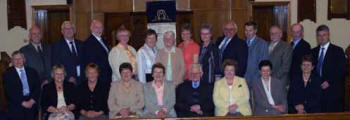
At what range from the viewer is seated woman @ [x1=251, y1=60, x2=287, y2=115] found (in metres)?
5.68

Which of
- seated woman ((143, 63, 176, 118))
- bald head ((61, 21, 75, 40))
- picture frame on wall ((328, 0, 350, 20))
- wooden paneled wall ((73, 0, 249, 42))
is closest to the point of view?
seated woman ((143, 63, 176, 118))

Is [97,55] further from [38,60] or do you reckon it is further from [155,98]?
[155,98]

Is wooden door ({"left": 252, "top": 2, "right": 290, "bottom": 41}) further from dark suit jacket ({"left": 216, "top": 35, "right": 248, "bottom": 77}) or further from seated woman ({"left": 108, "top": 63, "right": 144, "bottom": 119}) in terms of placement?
seated woman ({"left": 108, "top": 63, "right": 144, "bottom": 119})

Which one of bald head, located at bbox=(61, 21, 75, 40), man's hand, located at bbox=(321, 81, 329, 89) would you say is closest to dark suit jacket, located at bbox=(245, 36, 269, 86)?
man's hand, located at bbox=(321, 81, 329, 89)

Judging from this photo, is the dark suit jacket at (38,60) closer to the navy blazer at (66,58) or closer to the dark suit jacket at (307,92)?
the navy blazer at (66,58)

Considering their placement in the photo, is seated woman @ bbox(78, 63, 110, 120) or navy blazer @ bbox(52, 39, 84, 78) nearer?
seated woman @ bbox(78, 63, 110, 120)

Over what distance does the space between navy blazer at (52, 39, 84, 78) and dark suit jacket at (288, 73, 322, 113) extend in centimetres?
227

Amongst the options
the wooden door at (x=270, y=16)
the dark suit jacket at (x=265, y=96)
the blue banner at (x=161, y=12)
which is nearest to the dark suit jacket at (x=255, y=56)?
the dark suit jacket at (x=265, y=96)

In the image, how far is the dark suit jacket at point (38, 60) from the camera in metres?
6.11

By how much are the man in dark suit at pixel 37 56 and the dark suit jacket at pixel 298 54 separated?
8.77 feet

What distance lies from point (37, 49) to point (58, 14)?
355 cm

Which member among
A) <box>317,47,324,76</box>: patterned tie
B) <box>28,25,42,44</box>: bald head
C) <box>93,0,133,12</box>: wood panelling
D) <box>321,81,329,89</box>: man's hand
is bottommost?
<box>321,81,329,89</box>: man's hand

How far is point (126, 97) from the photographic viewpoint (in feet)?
18.5

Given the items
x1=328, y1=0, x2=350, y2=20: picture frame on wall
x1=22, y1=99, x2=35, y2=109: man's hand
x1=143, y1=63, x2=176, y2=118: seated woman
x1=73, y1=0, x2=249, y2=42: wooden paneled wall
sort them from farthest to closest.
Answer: x1=328, y1=0, x2=350, y2=20: picture frame on wall < x1=73, y1=0, x2=249, y2=42: wooden paneled wall < x1=22, y1=99, x2=35, y2=109: man's hand < x1=143, y1=63, x2=176, y2=118: seated woman
